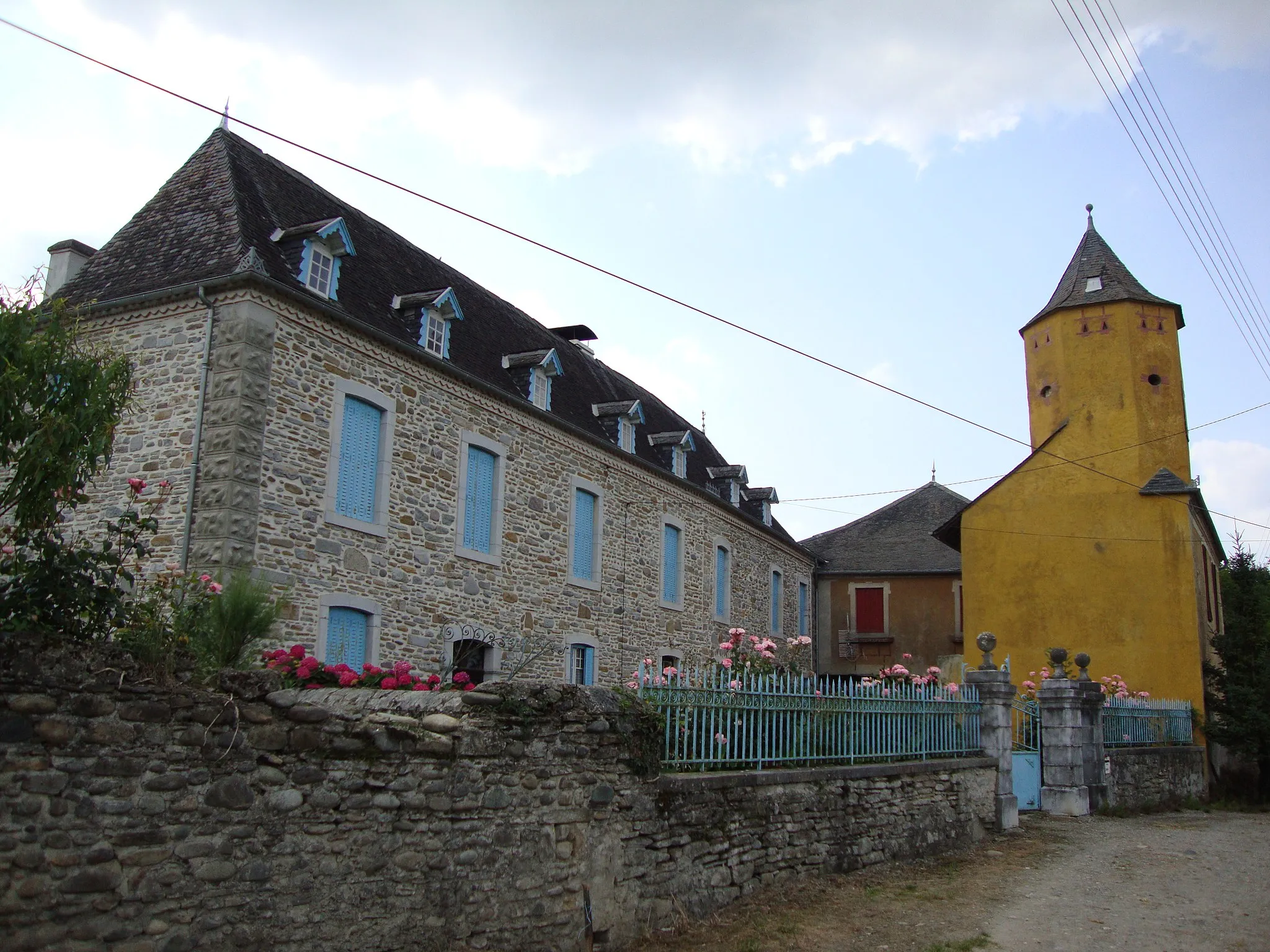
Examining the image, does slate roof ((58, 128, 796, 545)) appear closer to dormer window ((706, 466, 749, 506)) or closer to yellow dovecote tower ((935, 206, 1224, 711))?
dormer window ((706, 466, 749, 506))

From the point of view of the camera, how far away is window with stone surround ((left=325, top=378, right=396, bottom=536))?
12.0m

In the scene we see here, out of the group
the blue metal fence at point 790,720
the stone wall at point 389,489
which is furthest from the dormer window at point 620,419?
the blue metal fence at point 790,720

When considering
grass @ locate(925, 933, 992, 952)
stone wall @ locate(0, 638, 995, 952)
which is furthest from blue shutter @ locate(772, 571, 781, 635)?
grass @ locate(925, 933, 992, 952)

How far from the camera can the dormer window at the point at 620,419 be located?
60.4ft

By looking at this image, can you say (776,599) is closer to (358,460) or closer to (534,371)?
(534,371)

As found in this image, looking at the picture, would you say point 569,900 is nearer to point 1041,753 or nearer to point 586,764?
point 586,764

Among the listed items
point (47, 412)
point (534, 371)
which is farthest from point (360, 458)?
point (47, 412)

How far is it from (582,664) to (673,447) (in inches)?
229

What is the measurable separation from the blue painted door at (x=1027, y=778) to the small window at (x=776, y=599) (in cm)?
1074

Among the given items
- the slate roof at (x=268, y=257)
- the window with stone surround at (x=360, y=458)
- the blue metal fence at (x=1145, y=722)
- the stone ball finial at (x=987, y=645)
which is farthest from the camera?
the blue metal fence at (x=1145, y=722)

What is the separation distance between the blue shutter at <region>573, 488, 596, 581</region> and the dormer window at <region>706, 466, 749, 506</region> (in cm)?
656

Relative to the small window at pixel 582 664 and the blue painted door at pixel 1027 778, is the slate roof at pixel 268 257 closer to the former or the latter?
the small window at pixel 582 664

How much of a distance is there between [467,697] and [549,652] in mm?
9673

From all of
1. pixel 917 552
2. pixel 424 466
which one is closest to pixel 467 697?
pixel 424 466
